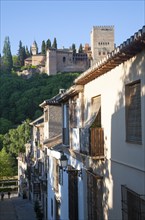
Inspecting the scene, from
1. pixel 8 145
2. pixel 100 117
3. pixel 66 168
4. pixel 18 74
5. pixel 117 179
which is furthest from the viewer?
pixel 18 74

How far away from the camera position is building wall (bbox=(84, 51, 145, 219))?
6.83m

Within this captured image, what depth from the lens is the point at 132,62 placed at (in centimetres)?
720

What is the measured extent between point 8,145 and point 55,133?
133 ft

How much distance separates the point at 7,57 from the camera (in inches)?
5084

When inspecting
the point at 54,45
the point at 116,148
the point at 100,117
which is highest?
the point at 54,45

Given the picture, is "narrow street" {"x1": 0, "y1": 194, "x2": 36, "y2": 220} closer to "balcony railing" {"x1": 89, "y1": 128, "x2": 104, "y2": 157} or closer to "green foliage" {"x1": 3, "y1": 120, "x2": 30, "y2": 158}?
"balcony railing" {"x1": 89, "y1": 128, "x2": 104, "y2": 157}

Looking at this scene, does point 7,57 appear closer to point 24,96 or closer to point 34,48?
point 34,48

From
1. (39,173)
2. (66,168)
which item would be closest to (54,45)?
(39,173)

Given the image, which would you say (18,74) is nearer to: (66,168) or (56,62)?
(56,62)

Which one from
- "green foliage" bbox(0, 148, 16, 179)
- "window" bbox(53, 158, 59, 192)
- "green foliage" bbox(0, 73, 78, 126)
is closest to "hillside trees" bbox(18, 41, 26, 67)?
"green foliage" bbox(0, 73, 78, 126)

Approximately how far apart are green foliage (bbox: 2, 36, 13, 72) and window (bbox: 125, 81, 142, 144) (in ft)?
396

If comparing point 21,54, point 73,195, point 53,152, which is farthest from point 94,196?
point 21,54

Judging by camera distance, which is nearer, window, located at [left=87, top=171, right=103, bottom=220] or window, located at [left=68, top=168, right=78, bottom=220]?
window, located at [left=87, top=171, right=103, bottom=220]

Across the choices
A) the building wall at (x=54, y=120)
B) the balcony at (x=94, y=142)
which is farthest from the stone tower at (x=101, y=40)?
the balcony at (x=94, y=142)
